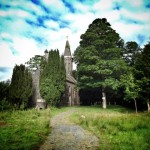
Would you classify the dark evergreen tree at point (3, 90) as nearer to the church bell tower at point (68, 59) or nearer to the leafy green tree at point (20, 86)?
the leafy green tree at point (20, 86)

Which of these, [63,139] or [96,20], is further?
[96,20]

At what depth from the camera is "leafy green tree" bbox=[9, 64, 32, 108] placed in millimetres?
30969

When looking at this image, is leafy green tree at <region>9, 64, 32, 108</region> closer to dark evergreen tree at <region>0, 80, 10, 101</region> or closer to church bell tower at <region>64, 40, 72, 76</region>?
dark evergreen tree at <region>0, 80, 10, 101</region>

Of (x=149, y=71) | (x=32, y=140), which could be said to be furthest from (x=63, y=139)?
(x=149, y=71)

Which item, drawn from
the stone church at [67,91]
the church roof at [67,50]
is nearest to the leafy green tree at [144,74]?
the stone church at [67,91]

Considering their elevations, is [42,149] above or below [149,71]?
below

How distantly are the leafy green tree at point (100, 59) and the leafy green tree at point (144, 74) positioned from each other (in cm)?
497

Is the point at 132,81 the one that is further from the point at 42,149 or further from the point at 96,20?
the point at 42,149

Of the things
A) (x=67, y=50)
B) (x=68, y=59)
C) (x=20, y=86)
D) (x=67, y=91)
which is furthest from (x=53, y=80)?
(x=67, y=50)

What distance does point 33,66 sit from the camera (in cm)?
5681

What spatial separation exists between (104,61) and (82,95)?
2267 centimetres

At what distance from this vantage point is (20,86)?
31.7m

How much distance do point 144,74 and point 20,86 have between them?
63.5 ft

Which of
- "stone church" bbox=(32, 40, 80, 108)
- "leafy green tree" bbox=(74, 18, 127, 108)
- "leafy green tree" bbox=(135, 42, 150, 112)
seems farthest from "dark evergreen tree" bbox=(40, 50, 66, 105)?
"leafy green tree" bbox=(135, 42, 150, 112)
